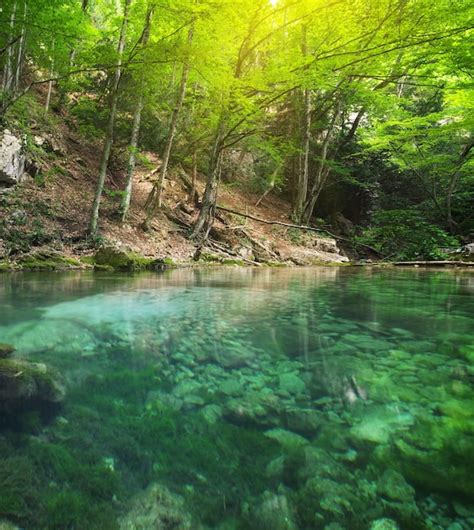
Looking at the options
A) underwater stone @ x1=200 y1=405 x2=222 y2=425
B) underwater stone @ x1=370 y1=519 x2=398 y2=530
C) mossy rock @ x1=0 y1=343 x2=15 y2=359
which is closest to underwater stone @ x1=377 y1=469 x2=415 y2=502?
underwater stone @ x1=370 y1=519 x2=398 y2=530

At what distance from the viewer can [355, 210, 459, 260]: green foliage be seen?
623 inches

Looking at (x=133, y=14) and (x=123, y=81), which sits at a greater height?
(x=133, y=14)

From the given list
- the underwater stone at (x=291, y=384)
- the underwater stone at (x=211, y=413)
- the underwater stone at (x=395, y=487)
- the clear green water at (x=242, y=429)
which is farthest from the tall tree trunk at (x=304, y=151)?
the underwater stone at (x=395, y=487)

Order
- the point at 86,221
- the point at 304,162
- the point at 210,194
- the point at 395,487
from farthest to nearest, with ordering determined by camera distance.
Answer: the point at 304,162 → the point at 210,194 → the point at 86,221 → the point at 395,487

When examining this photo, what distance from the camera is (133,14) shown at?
11016 mm

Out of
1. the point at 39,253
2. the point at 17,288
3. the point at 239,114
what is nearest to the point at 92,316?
the point at 17,288

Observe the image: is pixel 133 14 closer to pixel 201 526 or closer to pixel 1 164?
pixel 1 164

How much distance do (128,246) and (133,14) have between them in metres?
6.95

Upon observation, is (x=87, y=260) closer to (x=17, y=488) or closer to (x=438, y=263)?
(x=17, y=488)

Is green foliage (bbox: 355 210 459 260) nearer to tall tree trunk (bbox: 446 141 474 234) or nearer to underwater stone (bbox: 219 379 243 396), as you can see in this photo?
tall tree trunk (bbox: 446 141 474 234)

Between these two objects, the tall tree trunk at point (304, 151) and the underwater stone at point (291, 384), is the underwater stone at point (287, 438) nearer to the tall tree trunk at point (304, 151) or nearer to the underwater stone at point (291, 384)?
the underwater stone at point (291, 384)

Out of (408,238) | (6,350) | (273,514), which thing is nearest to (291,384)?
(273,514)

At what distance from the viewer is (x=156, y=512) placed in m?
1.30

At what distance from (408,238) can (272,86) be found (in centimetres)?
950
